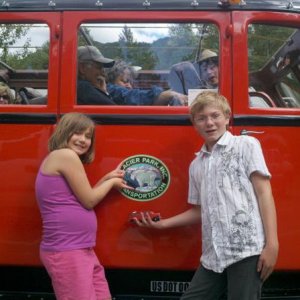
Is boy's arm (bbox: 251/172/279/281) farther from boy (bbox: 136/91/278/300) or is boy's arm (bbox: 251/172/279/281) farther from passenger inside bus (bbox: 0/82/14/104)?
passenger inside bus (bbox: 0/82/14/104)

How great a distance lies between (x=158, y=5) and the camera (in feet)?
9.23

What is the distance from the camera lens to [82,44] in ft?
9.45

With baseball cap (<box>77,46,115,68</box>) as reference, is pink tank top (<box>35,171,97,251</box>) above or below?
below

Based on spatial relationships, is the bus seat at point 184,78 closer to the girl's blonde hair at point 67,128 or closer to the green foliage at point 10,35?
the girl's blonde hair at point 67,128

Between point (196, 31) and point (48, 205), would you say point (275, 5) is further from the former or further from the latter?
point (48, 205)

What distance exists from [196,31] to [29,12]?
1037mm

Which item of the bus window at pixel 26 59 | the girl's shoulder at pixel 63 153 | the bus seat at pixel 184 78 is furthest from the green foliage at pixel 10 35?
the bus seat at pixel 184 78

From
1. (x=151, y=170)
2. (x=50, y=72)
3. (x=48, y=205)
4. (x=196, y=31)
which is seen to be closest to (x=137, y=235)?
(x=151, y=170)

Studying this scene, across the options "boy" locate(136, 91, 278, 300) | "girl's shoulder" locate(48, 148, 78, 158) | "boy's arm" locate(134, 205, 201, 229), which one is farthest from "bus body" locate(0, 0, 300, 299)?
"boy" locate(136, 91, 278, 300)

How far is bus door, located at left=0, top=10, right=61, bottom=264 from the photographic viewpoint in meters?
2.83

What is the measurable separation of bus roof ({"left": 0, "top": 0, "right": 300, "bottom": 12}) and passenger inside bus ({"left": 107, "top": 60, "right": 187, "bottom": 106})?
0.35 m

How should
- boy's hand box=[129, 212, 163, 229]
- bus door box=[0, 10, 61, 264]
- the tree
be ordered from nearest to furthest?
boy's hand box=[129, 212, 163, 229], bus door box=[0, 10, 61, 264], the tree

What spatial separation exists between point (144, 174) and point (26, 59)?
1067 millimetres

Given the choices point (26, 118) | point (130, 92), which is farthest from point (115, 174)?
point (26, 118)
